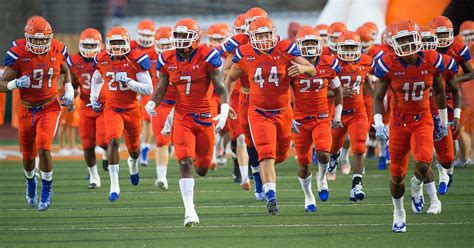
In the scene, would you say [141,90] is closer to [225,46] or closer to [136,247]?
[225,46]

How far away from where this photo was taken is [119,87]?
40.7 feet

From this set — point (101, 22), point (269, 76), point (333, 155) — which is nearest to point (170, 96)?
point (333, 155)

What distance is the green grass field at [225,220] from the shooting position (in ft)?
29.8

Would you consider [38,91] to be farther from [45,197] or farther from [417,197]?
[417,197]

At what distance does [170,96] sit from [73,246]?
454 centimetres

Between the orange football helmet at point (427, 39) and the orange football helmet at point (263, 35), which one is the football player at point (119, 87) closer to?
the orange football helmet at point (263, 35)

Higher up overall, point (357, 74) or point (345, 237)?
point (357, 74)

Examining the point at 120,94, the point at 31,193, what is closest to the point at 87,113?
the point at 120,94

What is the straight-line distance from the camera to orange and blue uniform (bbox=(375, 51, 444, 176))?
9.39 m

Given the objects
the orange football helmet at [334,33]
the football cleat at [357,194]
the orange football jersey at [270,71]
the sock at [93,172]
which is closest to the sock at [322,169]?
the football cleat at [357,194]

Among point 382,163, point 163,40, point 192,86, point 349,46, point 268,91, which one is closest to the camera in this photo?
point 192,86

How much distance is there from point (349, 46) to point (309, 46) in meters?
1.01

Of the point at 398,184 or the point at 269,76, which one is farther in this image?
the point at 269,76

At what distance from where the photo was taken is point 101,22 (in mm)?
24797
